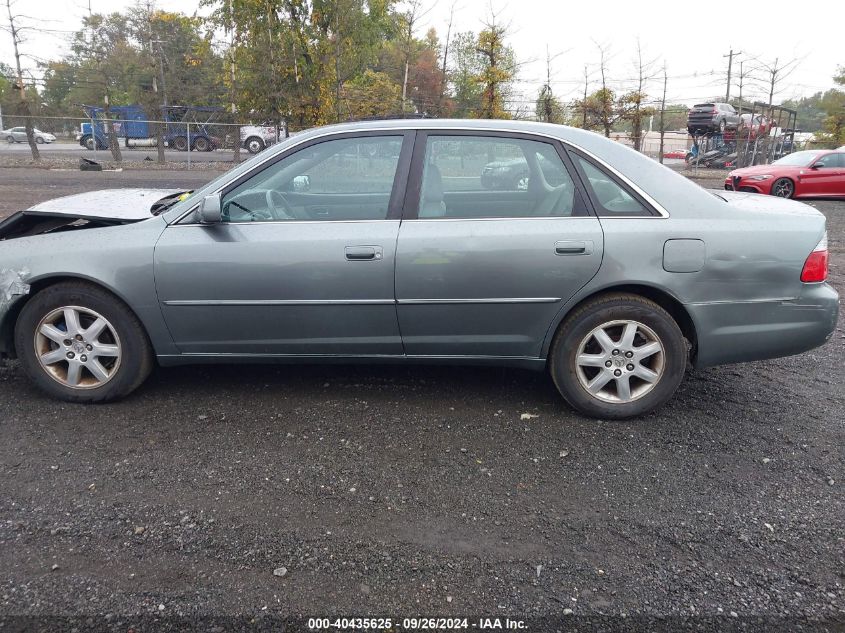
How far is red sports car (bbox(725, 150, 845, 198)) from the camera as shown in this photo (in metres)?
16.6

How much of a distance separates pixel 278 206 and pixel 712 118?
32354mm

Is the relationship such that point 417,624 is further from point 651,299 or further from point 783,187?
point 783,187

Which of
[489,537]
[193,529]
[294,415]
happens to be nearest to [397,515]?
[489,537]

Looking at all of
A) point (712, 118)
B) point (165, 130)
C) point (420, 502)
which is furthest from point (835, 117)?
point (420, 502)

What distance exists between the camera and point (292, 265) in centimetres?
360

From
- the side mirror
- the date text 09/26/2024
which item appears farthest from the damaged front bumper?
the date text 09/26/2024

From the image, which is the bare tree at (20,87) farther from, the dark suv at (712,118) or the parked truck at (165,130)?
the dark suv at (712,118)

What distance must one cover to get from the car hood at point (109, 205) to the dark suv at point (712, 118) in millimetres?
31965

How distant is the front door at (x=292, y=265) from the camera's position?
360 centimetres

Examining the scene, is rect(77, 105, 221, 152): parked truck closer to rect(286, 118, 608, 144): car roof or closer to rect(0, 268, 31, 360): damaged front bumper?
rect(0, 268, 31, 360): damaged front bumper

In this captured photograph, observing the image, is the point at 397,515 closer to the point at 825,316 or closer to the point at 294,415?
the point at 294,415

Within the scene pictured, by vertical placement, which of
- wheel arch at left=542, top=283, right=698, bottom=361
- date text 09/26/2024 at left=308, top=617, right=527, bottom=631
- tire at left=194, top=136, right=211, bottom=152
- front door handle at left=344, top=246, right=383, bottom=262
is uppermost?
tire at left=194, top=136, right=211, bottom=152

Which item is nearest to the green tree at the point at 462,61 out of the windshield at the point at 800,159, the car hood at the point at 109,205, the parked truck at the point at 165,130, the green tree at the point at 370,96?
the green tree at the point at 370,96

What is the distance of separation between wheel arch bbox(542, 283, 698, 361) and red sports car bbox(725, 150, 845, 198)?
14777 mm
